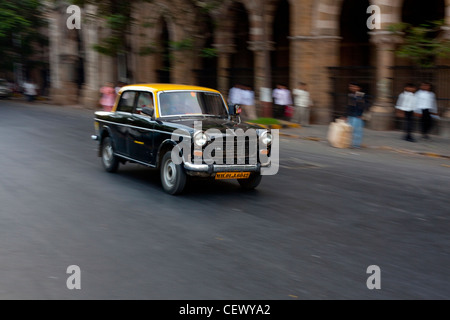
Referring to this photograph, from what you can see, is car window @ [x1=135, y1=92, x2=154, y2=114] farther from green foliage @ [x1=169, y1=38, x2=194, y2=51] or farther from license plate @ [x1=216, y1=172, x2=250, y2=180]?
green foliage @ [x1=169, y1=38, x2=194, y2=51]

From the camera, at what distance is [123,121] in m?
10.8

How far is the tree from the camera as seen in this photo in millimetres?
38344

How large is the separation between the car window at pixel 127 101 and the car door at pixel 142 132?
0.73ft

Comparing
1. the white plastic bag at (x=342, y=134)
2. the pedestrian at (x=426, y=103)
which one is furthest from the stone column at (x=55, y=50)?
the pedestrian at (x=426, y=103)

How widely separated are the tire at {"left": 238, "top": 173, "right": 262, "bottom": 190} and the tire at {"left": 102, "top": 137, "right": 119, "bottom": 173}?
8.88ft

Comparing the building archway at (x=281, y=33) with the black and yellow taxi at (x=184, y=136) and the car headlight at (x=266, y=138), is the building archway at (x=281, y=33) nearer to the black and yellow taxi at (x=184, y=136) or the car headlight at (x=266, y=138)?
the black and yellow taxi at (x=184, y=136)

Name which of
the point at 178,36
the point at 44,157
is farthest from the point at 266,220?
the point at 178,36

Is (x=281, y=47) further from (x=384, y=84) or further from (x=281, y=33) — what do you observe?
(x=384, y=84)

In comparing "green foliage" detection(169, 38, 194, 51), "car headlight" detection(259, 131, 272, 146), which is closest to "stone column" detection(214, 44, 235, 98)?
"green foliage" detection(169, 38, 194, 51)

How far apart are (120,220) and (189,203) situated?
1370 mm

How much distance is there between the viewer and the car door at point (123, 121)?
35.0ft

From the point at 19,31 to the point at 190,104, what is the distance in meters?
34.7

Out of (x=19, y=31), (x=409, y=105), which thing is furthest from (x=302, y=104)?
(x=19, y=31)

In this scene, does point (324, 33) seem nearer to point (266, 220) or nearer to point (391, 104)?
point (391, 104)
